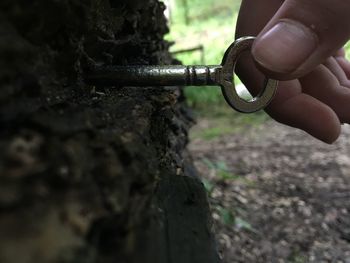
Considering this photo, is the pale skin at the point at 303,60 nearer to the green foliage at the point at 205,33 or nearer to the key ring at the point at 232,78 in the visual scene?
the key ring at the point at 232,78

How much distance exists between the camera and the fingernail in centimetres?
91

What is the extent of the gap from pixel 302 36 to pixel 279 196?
156cm

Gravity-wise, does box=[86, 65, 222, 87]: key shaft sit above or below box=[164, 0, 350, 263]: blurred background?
above

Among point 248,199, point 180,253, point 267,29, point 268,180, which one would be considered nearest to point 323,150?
point 268,180

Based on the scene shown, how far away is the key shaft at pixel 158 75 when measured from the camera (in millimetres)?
926

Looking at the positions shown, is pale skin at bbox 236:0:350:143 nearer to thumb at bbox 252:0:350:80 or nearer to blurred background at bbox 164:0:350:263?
thumb at bbox 252:0:350:80

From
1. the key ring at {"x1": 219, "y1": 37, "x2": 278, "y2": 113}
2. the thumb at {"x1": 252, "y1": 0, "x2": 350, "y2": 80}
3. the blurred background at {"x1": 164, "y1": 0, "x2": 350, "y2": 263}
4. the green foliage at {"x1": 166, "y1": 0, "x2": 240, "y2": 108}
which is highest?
the thumb at {"x1": 252, "y1": 0, "x2": 350, "y2": 80}

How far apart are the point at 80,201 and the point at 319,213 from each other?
71.8 inches

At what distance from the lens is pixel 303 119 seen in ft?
4.39

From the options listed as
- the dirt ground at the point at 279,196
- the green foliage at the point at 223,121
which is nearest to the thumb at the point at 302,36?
the dirt ground at the point at 279,196

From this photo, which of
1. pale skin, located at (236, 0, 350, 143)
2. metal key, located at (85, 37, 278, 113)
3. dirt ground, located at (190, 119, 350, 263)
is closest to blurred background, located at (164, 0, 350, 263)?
dirt ground, located at (190, 119, 350, 263)

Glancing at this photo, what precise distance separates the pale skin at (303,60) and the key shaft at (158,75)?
4.2 inches

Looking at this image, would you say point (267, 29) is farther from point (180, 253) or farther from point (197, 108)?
point (197, 108)

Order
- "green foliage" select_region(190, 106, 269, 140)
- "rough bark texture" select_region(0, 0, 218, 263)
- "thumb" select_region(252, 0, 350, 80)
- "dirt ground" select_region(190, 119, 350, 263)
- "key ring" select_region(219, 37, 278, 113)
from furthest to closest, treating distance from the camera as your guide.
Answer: "green foliage" select_region(190, 106, 269, 140) < "dirt ground" select_region(190, 119, 350, 263) < "key ring" select_region(219, 37, 278, 113) < "thumb" select_region(252, 0, 350, 80) < "rough bark texture" select_region(0, 0, 218, 263)
